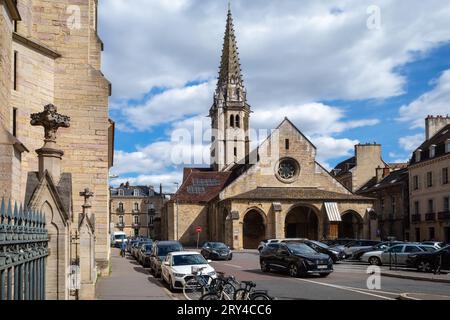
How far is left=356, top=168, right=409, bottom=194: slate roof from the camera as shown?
174ft

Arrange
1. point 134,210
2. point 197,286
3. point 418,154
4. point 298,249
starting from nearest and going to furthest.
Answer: point 197,286 → point 298,249 → point 418,154 → point 134,210

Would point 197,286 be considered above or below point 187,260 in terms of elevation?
below

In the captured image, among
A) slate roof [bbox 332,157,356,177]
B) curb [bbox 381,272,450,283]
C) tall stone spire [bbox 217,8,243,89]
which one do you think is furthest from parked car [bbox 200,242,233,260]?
tall stone spire [bbox 217,8,243,89]

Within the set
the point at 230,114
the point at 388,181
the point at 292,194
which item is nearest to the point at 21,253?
the point at 292,194

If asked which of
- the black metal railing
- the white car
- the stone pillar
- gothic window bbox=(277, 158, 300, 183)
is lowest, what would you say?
the white car

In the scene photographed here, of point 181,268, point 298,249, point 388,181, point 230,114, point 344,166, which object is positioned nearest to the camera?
point 181,268

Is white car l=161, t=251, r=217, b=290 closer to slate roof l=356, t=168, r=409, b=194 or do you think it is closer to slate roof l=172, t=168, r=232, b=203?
slate roof l=356, t=168, r=409, b=194

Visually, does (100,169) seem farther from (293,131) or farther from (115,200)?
(115,200)

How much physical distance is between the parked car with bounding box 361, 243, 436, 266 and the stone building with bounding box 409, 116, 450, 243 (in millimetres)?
17499

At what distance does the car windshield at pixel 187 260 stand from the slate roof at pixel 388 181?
37.8m

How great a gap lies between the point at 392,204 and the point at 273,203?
13.8 m

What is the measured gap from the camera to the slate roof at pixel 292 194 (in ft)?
163

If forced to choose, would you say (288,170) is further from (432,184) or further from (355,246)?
A: (355,246)

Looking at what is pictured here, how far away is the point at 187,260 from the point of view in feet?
60.2
